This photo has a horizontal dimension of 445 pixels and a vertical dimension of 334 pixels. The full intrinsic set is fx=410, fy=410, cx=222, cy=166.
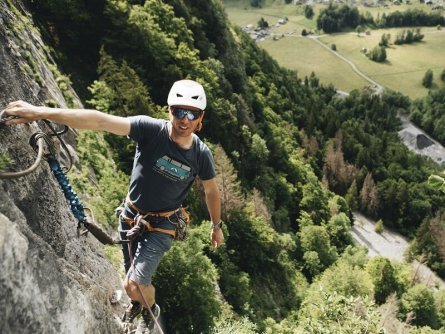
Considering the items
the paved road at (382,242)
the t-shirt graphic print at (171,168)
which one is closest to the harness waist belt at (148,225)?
the t-shirt graphic print at (171,168)

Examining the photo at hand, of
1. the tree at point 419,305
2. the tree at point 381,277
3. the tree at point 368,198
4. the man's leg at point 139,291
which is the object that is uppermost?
the man's leg at point 139,291

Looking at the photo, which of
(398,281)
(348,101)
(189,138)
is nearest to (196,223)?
(189,138)

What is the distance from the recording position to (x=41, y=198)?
23.6ft

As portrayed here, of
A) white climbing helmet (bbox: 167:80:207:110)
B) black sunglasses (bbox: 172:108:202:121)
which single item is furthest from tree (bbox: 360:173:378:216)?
black sunglasses (bbox: 172:108:202:121)

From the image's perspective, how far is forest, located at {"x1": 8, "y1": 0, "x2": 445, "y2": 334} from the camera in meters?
16.1

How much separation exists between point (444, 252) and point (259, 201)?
57.5 metres

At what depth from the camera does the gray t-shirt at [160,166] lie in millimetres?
7315

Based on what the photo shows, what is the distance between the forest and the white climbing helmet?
21.8 feet

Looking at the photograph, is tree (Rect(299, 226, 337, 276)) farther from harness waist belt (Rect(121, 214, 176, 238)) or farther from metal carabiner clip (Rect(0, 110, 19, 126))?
metal carabiner clip (Rect(0, 110, 19, 126))

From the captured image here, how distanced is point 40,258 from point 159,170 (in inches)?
105

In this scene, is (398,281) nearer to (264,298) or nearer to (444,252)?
(444,252)

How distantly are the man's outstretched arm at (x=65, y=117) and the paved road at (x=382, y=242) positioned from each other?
88331mm

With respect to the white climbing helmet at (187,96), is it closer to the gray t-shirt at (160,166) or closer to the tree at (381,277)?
Answer: the gray t-shirt at (160,166)

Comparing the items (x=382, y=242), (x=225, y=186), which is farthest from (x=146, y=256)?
(x=382, y=242)
